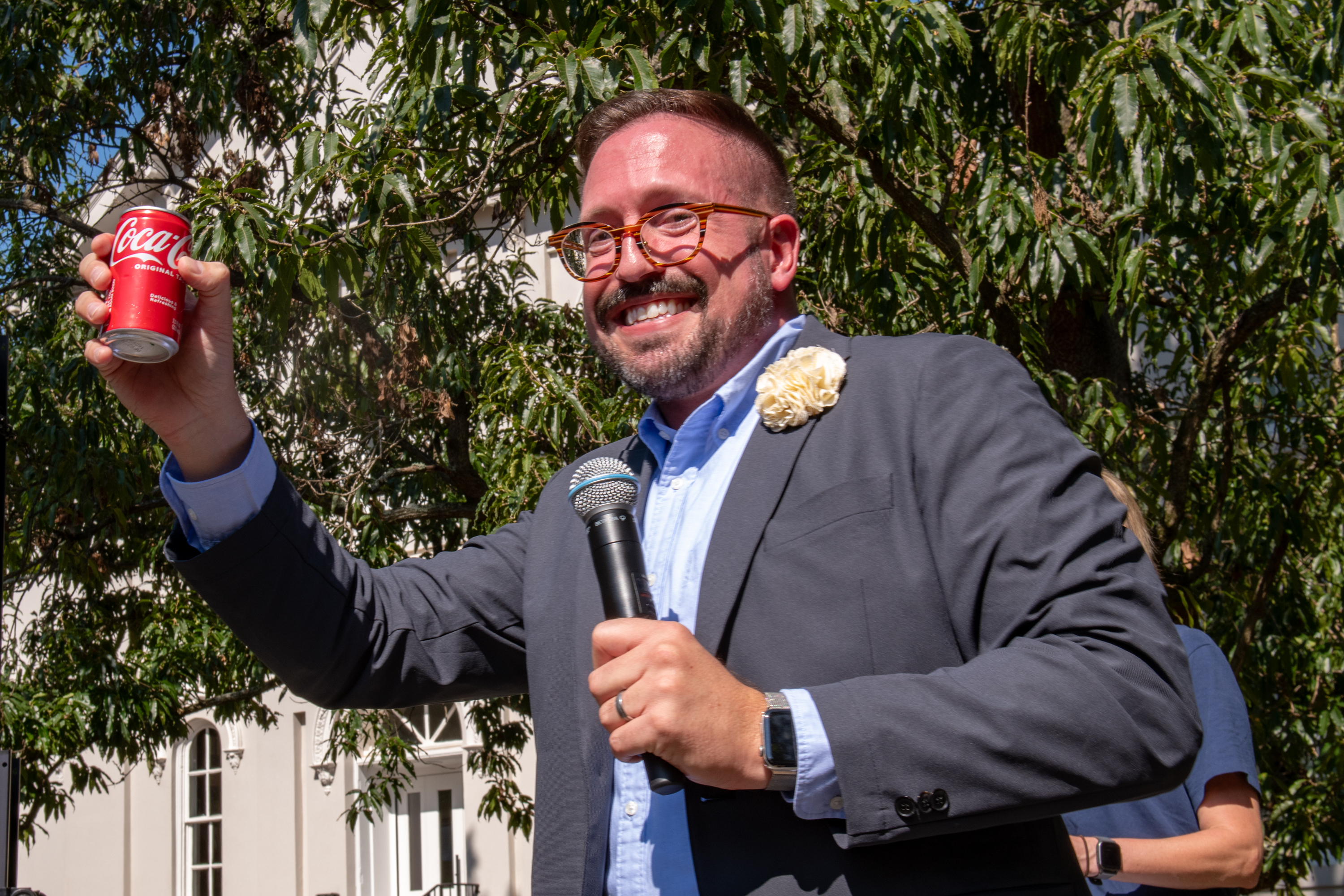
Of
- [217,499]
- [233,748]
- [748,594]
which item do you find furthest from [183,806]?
[748,594]

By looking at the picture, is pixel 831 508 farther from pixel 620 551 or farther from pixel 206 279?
pixel 206 279

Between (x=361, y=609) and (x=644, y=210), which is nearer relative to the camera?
(x=361, y=609)

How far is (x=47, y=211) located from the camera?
7.77 m

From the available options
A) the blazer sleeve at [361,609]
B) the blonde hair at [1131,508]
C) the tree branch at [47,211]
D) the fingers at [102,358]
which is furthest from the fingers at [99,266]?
the tree branch at [47,211]

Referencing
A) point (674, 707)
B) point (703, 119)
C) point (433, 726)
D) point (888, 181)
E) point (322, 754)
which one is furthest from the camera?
point (433, 726)

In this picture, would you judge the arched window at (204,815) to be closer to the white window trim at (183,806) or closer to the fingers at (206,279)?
the white window trim at (183,806)

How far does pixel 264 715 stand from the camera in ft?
32.3

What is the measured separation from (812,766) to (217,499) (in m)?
0.97

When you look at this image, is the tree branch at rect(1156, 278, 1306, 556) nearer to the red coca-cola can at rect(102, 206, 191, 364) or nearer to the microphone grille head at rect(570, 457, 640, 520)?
the microphone grille head at rect(570, 457, 640, 520)

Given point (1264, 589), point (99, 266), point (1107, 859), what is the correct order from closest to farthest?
point (99, 266) → point (1107, 859) → point (1264, 589)

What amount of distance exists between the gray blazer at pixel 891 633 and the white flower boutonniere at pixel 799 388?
0.02 meters

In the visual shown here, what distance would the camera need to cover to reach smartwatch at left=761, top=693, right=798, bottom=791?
1.29 meters

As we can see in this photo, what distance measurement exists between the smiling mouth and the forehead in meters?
0.16

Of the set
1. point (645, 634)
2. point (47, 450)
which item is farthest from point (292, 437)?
point (645, 634)
